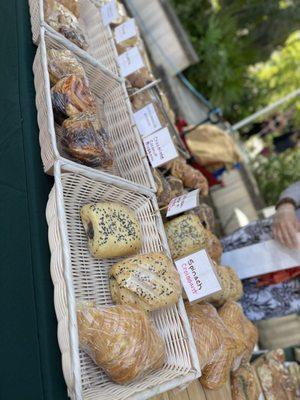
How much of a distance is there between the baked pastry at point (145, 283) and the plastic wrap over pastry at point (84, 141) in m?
0.43

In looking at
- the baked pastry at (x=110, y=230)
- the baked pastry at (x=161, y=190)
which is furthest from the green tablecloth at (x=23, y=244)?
the baked pastry at (x=161, y=190)

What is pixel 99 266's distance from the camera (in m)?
1.43

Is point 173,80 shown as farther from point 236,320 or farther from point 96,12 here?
point 236,320

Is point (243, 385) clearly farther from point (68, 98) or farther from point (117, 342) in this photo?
point (68, 98)

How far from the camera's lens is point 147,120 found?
76.4 inches

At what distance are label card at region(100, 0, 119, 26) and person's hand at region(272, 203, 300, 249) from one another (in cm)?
144

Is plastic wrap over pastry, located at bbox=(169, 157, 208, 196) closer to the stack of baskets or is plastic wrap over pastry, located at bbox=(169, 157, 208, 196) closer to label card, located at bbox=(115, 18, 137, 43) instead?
the stack of baskets

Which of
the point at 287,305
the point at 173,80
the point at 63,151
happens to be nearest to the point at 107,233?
the point at 63,151

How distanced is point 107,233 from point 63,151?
0.38 meters

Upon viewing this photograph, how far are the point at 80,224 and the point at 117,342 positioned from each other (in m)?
0.46

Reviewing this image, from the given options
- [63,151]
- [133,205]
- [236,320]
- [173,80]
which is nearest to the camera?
[63,151]

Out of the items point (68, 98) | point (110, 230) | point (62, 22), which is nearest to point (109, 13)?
point (62, 22)

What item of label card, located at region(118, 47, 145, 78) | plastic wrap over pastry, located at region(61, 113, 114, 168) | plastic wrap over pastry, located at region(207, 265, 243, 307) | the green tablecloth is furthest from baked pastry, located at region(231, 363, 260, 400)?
label card, located at region(118, 47, 145, 78)

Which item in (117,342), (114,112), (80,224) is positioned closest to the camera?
(117,342)
